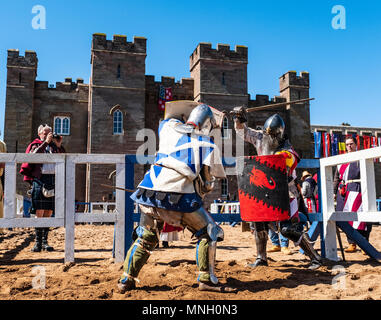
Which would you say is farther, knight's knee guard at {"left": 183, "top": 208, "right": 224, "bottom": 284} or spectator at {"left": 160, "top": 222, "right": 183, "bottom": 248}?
spectator at {"left": 160, "top": 222, "right": 183, "bottom": 248}

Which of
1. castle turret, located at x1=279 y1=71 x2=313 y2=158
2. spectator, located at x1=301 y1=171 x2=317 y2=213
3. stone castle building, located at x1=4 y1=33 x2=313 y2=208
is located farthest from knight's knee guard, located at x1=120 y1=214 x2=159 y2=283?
castle turret, located at x1=279 y1=71 x2=313 y2=158

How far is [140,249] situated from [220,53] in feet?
80.3

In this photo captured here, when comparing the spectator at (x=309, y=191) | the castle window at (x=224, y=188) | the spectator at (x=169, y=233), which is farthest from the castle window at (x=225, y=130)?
the spectator at (x=169, y=233)

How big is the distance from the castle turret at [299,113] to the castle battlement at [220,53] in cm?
418

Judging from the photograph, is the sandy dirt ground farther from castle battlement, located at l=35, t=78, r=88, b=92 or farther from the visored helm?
castle battlement, located at l=35, t=78, r=88, b=92

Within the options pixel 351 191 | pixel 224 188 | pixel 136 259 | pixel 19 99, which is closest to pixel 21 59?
pixel 19 99

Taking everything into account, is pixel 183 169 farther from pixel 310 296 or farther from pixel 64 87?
pixel 64 87

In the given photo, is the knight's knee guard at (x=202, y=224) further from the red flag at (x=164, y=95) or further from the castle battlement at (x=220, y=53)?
the castle battlement at (x=220, y=53)

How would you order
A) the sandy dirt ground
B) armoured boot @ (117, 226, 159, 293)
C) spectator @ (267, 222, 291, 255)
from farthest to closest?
spectator @ (267, 222, 291, 255) < armoured boot @ (117, 226, 159, 293) < the sandy dirt ground

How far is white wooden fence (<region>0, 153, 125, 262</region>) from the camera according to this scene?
4.17m

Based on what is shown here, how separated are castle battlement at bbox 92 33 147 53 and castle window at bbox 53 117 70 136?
496 cm

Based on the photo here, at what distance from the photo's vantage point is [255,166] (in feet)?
12.9

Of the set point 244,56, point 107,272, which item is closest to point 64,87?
point 244,56

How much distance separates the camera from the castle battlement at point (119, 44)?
24.3 m
